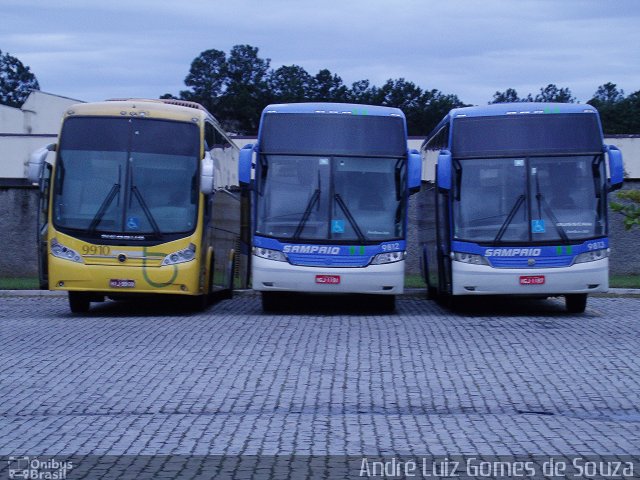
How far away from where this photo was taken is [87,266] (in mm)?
18766

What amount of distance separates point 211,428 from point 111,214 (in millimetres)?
10073

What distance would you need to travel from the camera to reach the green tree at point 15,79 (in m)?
109

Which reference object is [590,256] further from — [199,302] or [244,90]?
[244,90]

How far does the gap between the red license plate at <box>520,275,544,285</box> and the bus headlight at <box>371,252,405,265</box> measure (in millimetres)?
2051

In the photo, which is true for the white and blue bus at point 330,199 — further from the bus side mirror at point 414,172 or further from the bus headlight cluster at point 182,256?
the bus headlight cluster at point 182,256

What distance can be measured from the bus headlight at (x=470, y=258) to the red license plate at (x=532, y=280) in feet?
2.12

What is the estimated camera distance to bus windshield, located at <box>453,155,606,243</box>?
18938 millimetres

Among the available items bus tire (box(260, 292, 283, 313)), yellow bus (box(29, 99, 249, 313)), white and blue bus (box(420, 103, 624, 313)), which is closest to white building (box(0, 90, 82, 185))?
yellow bus (box(29, 99, 249, 313))

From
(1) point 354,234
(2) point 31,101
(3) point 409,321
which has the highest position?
(2) point 31,101

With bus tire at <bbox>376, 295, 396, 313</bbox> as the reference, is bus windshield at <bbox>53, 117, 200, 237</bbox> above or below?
above

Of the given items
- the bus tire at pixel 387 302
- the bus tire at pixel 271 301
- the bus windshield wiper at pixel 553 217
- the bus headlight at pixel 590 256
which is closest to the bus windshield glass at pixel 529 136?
the bus windshield wiper at pixel 553 217

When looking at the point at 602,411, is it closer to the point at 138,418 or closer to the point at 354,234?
the point at 138,418

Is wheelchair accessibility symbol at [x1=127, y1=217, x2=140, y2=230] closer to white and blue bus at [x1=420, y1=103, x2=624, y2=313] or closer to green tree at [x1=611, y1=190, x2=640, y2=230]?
white and blue bus at [x1=420, y1=103, x2=624, y2=313]

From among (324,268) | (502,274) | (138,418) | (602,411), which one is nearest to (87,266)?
(324,268)
